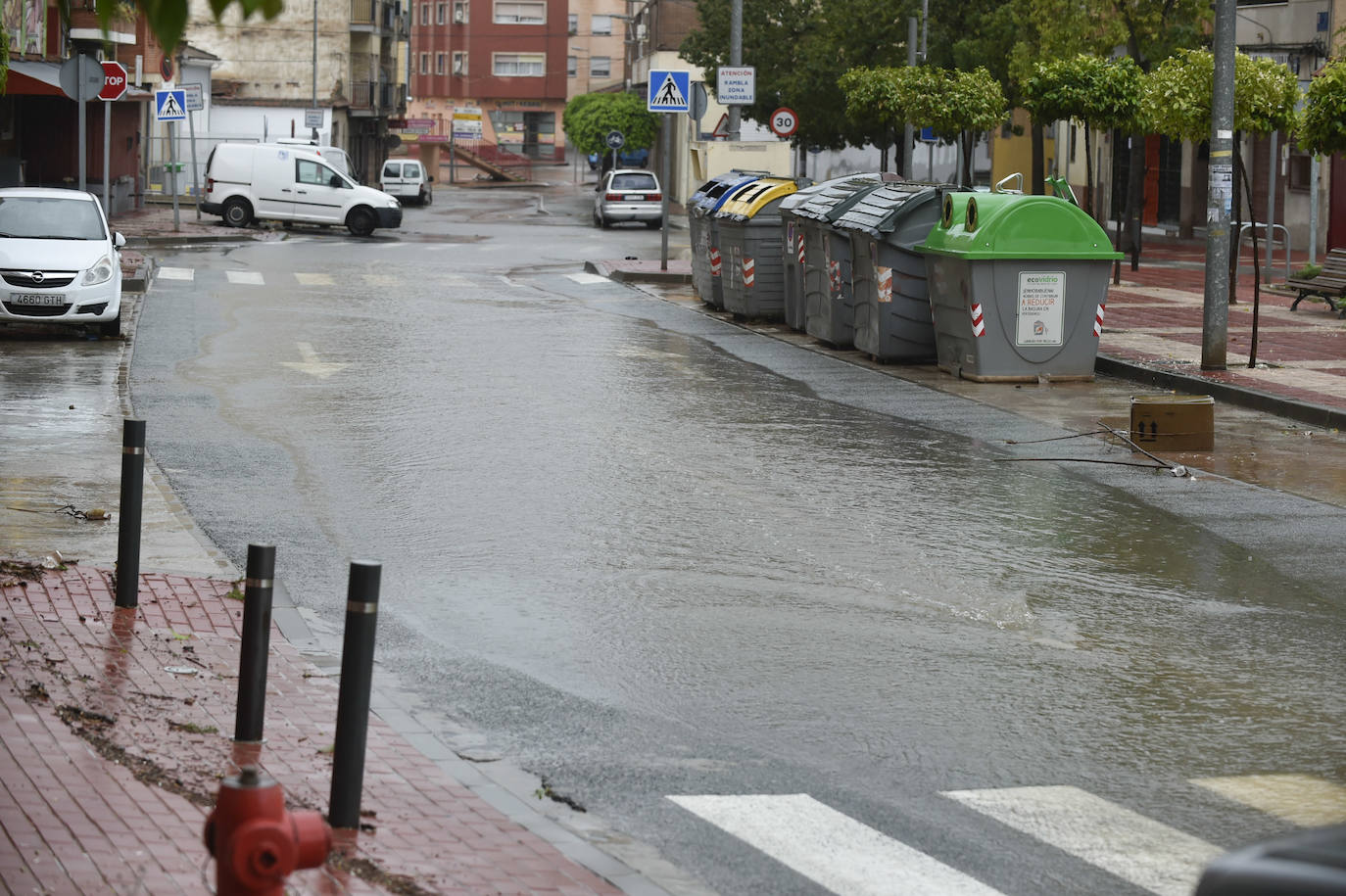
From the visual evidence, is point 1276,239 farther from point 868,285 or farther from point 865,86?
point 868,285

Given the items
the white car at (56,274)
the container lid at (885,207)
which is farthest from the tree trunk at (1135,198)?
the white car at (56,274)

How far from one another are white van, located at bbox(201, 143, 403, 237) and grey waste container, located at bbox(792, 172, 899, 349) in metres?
20.4

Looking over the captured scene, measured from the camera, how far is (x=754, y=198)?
76.8 ft

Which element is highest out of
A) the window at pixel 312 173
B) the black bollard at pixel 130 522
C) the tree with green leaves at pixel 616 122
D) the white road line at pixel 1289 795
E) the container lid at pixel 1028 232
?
the tree with green leaves at pixel 616 122

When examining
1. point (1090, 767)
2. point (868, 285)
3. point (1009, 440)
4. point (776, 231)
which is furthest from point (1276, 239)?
point (1090, 767)

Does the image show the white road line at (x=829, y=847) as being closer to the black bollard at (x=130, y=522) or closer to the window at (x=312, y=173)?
the black bollard at (x=130, y=522)

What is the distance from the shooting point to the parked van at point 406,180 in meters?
59.0

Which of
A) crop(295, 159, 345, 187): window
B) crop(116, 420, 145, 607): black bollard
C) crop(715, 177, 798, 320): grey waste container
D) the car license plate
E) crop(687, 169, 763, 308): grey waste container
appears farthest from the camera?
crop(295, 159, 345, 187): window

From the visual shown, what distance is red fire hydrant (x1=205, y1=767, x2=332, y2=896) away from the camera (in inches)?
144

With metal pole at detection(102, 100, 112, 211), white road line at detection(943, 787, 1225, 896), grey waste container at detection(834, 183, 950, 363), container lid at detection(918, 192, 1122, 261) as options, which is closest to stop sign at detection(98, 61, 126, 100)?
metal pole at detection(102, 100, 112, 211)

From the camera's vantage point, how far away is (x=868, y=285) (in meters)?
19.3

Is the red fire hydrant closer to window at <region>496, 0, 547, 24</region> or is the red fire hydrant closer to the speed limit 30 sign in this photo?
the speed limit 30 sign

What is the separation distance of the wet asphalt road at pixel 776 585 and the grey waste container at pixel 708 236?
6189mm

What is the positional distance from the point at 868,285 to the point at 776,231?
13.2 ft
